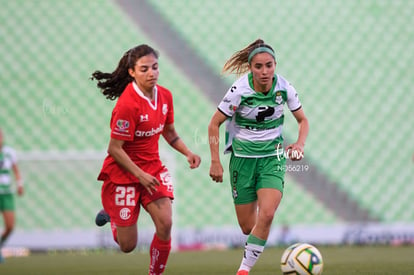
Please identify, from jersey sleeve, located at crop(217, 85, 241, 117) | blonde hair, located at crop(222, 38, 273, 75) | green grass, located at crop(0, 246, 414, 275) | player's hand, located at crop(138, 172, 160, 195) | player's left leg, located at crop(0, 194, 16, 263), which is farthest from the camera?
player's left leg, located at crop(0, 194, 16, 263)

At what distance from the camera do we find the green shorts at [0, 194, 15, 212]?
29.1 feet

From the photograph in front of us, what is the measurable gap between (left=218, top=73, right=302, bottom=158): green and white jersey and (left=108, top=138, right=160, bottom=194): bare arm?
77 centimetres

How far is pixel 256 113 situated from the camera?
16.8 feet

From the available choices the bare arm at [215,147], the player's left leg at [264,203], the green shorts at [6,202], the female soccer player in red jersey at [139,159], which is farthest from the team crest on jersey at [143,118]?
the green shorts at [6,202]

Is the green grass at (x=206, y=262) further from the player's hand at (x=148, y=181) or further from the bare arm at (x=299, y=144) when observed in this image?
the player's hand at (x=148, y=181)

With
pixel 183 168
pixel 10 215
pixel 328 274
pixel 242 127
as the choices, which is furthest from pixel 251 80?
pixel 183 168

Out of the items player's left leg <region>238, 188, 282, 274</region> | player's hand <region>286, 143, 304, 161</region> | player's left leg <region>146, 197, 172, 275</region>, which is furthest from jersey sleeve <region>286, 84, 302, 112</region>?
player's left leg <region>146, 197, 172, 275</region>

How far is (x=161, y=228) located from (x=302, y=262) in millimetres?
915

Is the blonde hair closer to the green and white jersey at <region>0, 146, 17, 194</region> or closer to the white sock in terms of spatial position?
the white sock

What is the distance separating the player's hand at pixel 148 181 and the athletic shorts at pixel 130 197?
0.23 meters

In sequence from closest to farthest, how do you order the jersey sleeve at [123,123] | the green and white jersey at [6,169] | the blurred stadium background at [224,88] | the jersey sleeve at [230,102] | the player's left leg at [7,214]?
the jersey sleeve at [123,123]
the jersey sleeve at [230,102]
the player's left leg at [7,214]
the green and white jersey at [6,169]
the blurred stadium background at [224,88]

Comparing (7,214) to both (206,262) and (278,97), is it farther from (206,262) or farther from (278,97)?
(278,97)

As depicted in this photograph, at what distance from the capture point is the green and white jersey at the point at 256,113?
5.09 metres

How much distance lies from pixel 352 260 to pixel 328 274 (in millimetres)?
1648
